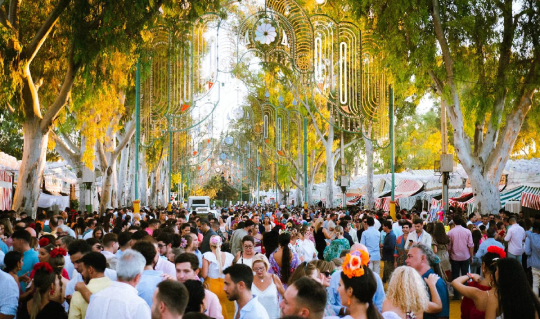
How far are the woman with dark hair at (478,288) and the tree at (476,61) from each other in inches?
535

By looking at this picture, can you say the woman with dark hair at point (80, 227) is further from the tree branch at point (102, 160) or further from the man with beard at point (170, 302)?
the tree branch at point (102, 160)

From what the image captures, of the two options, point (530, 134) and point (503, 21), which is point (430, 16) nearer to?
point (503, 21)

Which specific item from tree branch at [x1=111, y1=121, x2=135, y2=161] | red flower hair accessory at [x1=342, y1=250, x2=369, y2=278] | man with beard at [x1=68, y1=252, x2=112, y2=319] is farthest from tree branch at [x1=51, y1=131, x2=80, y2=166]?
red flower hair accessory at [x1=342, y1=250, x2=369, y2=278]

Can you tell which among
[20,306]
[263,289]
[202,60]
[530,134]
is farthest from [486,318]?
[530,134]

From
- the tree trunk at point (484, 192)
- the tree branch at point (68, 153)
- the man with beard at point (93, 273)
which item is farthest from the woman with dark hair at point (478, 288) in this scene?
the tree branch at point (68, 153)

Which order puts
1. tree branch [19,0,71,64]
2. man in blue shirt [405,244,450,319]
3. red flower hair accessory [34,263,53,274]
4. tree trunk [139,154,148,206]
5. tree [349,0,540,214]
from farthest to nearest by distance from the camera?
tree trunk [139,154,148,206] → tree [349,0,540,214] → tree branch [19,0,71,64] → man in blue shirt [405,244,450,319] → red flower hair accessory [34,263,53,274]

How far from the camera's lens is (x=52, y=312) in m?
5.87

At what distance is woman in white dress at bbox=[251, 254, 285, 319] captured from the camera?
6940 mm

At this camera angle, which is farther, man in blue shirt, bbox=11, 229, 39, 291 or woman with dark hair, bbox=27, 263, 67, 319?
man in blue shirt, bbox=11, 229, 39, 291

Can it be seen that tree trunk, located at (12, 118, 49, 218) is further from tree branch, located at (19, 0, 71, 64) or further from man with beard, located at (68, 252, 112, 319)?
man with beard, located at (68, 252, 112, 319)

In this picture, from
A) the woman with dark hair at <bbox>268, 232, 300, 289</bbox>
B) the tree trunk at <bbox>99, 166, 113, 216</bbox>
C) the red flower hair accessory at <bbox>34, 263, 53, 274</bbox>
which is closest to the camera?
the red flower hair accessory at <bbox>34, 263, 53, 274</bbox>

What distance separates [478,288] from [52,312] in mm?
4286

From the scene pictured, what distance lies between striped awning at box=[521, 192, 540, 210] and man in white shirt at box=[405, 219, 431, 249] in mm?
11323

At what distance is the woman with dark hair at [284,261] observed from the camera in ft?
28.9
